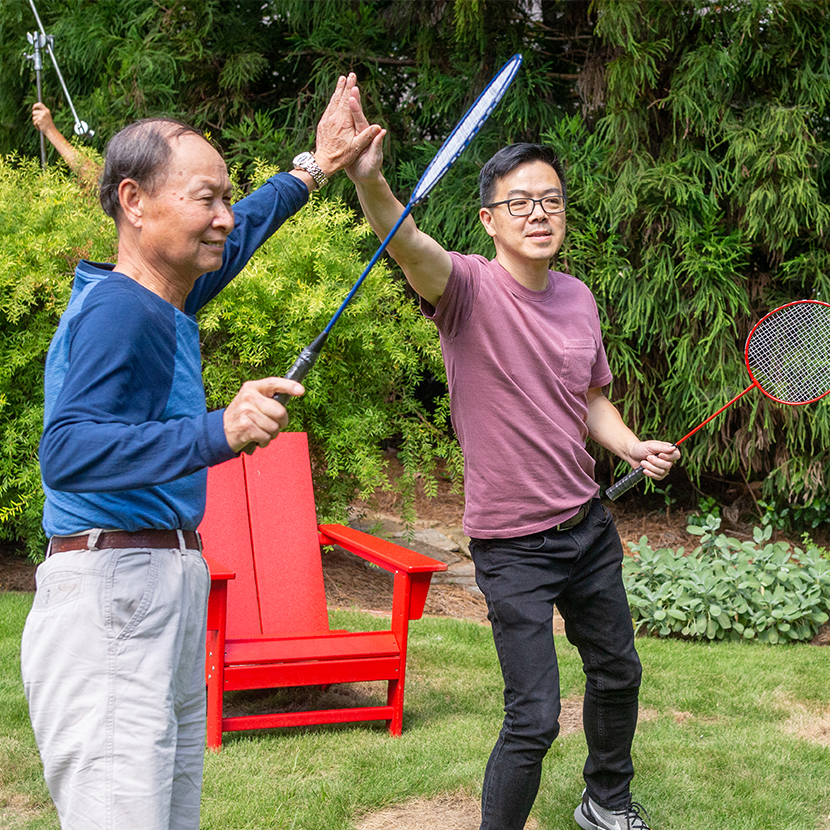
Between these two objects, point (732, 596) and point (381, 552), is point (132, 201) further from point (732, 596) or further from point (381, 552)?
point (732, 596)

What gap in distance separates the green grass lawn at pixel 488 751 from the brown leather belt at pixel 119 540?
54.8 inches

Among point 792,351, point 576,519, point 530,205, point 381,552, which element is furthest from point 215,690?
point 792,351

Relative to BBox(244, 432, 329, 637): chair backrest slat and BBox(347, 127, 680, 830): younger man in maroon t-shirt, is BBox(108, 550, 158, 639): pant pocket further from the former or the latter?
BBox(244, 432, 329, 637): chair backrest slat

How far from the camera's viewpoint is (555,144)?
19.5 ft

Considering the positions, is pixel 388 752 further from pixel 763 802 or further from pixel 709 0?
pixel 709 0

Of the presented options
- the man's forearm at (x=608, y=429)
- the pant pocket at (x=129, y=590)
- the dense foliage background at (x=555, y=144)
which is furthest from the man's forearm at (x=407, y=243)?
the dense foliage background at (x=555, y=144)

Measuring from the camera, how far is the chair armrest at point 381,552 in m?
3.24

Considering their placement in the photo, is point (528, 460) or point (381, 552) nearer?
point (528, 460)

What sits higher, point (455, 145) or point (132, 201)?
point (455, 145)

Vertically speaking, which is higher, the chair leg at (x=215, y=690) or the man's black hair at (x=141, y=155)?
the man's black hair at (x=141, y=155)

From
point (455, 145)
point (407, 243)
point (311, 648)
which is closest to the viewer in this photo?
point (455, 145)

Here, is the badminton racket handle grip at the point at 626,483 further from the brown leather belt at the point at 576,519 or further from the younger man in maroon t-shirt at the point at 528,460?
the brown leather belt at the point at 576,519

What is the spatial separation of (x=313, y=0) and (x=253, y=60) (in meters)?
0.59

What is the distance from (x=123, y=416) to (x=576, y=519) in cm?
Answer: 128
